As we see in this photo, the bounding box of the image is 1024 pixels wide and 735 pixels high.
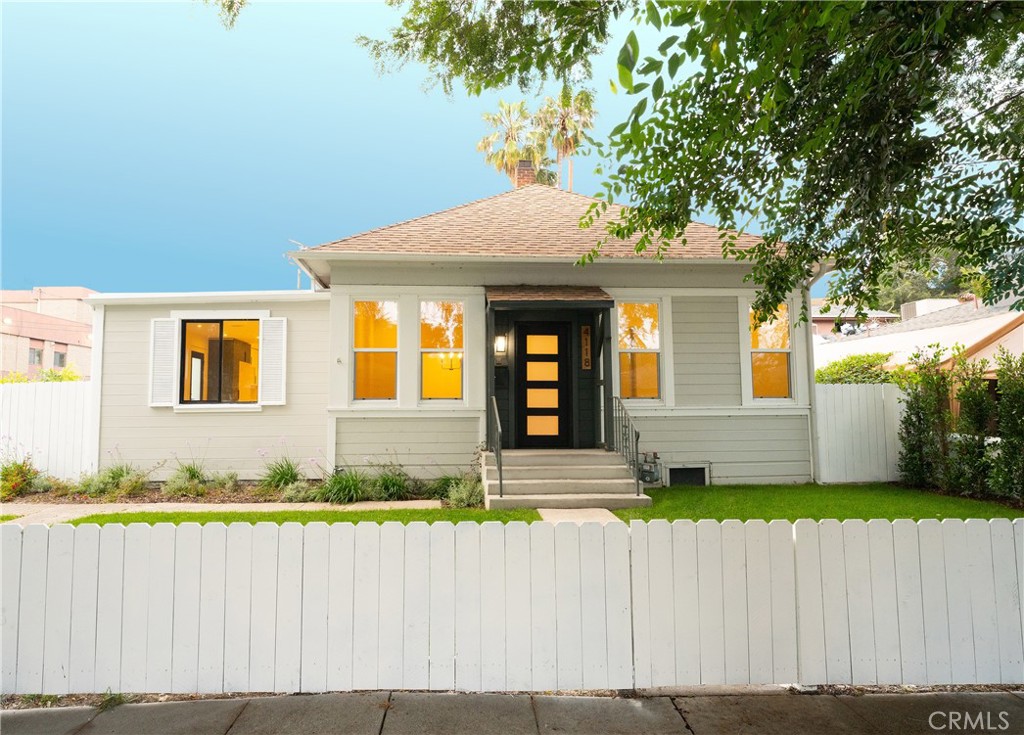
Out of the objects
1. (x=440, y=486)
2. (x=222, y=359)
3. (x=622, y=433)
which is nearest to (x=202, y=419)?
(x=222, y=359)

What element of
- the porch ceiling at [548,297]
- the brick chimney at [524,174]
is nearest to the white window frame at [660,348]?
the porch ceiling at [548,297]

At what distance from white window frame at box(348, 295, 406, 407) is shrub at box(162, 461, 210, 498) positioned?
9.36 ft

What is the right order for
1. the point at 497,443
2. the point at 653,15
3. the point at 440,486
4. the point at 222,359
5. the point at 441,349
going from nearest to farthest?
the point at 653,15
the point at 497,443
the point at 440,486
the point at 441,349
the point at 222,359

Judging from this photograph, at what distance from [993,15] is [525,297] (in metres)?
6.14

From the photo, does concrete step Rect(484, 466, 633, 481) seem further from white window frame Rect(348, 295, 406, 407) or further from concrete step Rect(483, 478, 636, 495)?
white window frame Rect(348, 295, 406, 407)

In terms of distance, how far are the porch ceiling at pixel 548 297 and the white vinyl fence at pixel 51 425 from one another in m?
7.53

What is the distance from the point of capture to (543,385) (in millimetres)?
9695

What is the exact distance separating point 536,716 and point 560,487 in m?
5.04

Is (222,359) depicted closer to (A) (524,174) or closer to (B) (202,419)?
(B) (202,419)

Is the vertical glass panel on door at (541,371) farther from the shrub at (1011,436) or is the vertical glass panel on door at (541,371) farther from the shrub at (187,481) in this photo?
the shrub at (1011,436)

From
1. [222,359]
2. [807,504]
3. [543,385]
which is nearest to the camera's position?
[807,504]

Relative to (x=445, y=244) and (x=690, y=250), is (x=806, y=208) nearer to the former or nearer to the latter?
(x=690, y=250)

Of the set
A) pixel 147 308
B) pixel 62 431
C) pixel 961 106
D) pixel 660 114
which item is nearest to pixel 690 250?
pixel 961 106

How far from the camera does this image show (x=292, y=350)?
9953mm
